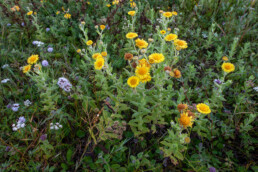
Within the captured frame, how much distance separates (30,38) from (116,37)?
154 cm

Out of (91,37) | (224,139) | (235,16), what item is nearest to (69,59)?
(91,37)

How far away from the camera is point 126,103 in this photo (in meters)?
2.05

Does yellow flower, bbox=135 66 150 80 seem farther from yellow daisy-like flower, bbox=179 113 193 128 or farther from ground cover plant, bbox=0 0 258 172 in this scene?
yellow daisy-like flower, bbox=179 113 193 128

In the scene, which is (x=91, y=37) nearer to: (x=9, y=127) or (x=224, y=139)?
(x=9, y=127)

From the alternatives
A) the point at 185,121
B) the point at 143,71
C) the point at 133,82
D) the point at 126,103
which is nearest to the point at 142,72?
the point at 143,71

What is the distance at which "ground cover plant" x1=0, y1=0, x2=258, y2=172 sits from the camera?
1553 mm

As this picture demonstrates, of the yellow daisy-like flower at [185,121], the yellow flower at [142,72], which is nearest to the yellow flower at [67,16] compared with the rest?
the yellow flower at [142,72]

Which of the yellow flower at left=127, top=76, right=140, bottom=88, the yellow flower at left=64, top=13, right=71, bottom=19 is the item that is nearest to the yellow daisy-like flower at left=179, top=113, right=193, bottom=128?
the yellow flower at left=127, top=76, right=140, bottom=88

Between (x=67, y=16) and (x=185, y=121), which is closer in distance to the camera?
(x=185, y=121)

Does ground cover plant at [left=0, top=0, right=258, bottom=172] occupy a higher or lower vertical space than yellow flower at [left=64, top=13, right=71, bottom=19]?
lower

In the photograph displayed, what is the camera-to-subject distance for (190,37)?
300 cm

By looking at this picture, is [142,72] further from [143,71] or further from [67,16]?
[67,16]

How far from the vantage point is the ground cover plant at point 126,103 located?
1.55 meters

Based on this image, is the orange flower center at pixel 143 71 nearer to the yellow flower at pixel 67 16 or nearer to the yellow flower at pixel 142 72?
the yellow flower at pixel 142 72
